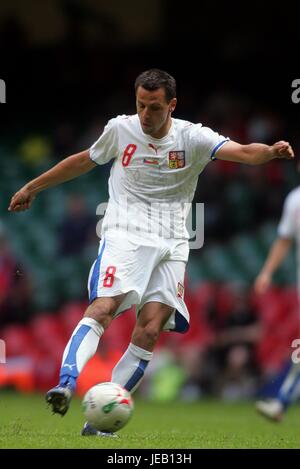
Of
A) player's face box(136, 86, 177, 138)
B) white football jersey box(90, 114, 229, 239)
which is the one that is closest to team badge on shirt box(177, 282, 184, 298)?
white football jersey box(90, 114, 229, 239)

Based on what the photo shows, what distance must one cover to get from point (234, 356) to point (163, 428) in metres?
5.00

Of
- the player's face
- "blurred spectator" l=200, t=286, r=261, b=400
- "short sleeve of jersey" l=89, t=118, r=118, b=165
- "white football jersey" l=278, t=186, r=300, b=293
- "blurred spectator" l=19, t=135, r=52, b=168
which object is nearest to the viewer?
the player's face

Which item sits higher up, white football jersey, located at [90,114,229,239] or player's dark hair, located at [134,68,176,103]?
player's dark hair, located at [134,68,176,103]

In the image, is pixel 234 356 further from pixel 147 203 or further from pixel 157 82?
pixel 157 82

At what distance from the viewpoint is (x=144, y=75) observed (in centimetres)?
673

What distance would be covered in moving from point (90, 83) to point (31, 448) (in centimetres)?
1415

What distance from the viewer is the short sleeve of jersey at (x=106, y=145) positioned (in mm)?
6969

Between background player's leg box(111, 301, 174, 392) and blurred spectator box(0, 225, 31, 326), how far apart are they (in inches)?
318

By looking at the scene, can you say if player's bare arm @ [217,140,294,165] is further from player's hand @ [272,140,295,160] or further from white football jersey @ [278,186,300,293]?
white football jersey @ [278,186,300,293]

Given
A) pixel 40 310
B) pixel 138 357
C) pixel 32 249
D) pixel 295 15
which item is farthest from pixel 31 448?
pixel 295 15

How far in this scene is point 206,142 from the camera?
686 centimetres

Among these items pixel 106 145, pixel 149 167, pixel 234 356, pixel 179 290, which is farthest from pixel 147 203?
pixel 234 356

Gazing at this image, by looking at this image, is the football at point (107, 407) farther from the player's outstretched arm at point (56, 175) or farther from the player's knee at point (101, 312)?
the player's outstretched arm at point (56, 175)

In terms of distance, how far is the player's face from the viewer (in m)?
6.65
